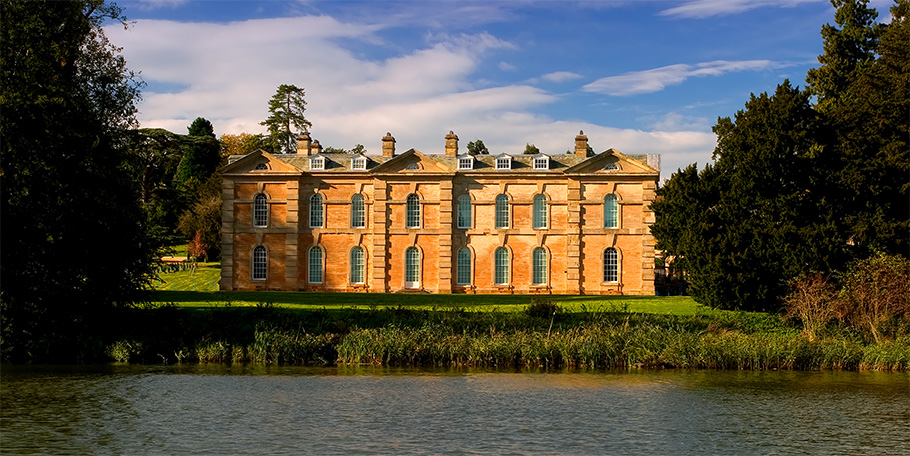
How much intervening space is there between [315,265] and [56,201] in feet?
61.4

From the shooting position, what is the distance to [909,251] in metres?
32.7

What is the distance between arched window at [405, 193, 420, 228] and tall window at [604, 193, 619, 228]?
8.99 m

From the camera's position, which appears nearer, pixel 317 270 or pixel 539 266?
pixel 539 266

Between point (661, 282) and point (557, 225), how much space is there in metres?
7.12

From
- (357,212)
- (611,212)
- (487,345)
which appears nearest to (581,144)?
(611,212)

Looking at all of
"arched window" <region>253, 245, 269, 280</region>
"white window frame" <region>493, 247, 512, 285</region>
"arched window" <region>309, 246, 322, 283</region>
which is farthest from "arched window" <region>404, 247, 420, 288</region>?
"arched window" <region>253, 245, 269, 280</region>

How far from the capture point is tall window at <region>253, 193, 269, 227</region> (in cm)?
4469

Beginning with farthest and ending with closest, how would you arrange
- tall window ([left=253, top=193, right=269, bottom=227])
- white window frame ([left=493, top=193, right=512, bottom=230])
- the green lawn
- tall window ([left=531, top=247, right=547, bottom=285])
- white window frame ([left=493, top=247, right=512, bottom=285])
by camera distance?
1. tall window ([left=253, top=193, right=269, bottom=227])
2. white window frame ([left=493, top=193, right=512, bottom=230])
3. white window frame ([left=493, top=247, right=512, bottom=285])
4. tall window ([left=531, top=247, right=547, bottom=285])
5. the green lawn

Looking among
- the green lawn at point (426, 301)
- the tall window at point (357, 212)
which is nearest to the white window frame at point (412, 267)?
the tall window at point (357, 212)

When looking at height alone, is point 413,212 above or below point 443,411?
above

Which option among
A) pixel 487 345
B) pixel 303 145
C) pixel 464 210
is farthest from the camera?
pixel 303 145

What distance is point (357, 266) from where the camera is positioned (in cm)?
4459

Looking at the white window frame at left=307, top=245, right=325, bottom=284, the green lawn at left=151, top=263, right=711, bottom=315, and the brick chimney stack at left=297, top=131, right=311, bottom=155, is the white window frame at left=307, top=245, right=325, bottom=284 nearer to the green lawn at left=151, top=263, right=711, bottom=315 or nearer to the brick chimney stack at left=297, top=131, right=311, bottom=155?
the green lawn at left=151, top=263, right=711, bottom=315

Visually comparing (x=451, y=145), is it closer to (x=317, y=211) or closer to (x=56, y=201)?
(x=317, y=211)
